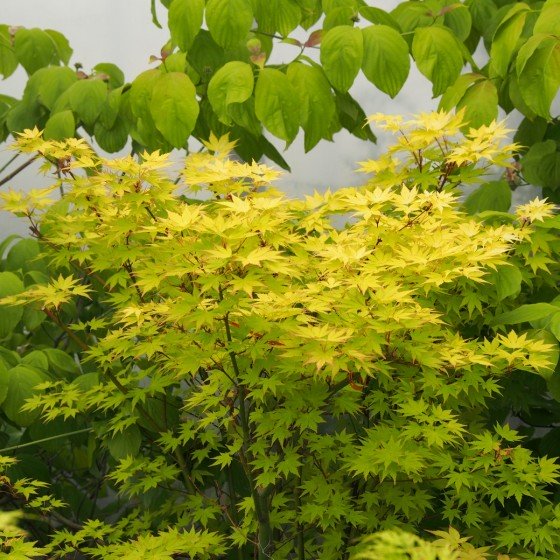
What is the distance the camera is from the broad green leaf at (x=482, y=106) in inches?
91.2

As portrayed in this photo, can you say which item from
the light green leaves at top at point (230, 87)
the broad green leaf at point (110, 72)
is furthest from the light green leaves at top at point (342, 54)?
the broad green leaf at point (110, 72)

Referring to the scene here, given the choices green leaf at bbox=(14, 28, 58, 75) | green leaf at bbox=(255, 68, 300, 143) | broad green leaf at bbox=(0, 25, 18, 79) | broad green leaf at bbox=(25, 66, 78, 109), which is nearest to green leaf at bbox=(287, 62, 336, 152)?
green leaf at bbox=(255, 68, 300, 143)

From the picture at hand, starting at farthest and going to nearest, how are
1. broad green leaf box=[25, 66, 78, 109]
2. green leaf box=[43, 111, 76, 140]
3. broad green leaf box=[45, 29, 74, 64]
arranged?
broad green leaf box=[45, 29, 74, 64], broad green leaf box=[25, 66, 78, 109], green leaf box=[43, 111, 76, 140]

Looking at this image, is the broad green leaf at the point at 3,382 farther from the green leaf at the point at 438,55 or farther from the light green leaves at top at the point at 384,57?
the green leaf at the point at 438,55

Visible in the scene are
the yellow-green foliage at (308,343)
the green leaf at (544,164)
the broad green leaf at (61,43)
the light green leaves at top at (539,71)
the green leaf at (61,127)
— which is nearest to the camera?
the yellow-green foliage at (308,343)

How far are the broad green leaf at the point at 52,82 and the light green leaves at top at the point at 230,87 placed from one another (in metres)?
0.82

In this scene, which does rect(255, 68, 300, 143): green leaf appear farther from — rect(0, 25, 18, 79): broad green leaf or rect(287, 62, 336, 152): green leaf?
rect(0, 25, 18, 79): broad green leaf

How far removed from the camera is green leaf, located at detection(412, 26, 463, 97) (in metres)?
2.27

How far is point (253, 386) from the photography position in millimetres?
Answer: 1922

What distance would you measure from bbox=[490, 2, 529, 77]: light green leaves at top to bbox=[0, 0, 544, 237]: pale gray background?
138 cm

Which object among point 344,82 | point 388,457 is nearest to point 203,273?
point 388,457

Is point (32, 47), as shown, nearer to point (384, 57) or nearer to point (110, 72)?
point (110, 72)

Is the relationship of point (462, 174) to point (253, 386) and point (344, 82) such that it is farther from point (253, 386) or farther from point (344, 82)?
point (253, 386)

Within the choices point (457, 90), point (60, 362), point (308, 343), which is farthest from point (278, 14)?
point (60, 362)
